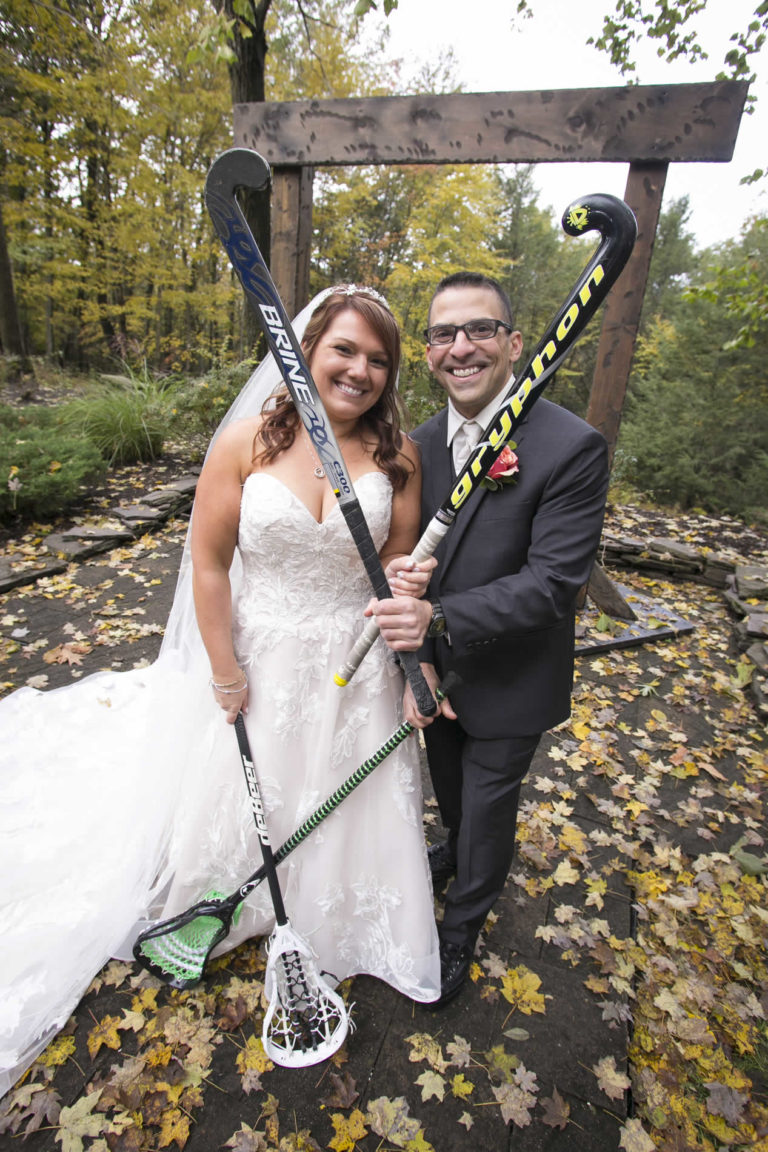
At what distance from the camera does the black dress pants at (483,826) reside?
1.91 m

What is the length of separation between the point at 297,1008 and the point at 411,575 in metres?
1.46

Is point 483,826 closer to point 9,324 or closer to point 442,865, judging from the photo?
point 442,865

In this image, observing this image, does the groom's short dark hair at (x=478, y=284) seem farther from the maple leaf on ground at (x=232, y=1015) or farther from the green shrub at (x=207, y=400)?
the green shrub at (x=207, y=400)

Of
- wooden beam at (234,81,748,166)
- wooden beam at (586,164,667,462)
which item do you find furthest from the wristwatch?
wooden beam at (234,81,748,166)

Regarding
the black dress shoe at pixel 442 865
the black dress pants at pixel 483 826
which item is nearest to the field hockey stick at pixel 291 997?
the black dress pants at pixel 483 826

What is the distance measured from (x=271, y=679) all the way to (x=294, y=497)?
0.64 metres

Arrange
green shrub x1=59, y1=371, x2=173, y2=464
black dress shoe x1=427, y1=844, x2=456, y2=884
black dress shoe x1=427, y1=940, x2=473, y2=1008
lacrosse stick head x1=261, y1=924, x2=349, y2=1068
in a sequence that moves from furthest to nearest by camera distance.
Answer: green shrub x1=59, y1=371, x2=173, y2=464 → black dress shoe x1=427, y1=844, x2=456, y2=884 → black dress shoe x1=427, y1=940, x2=473, y2=1008 → lacrosse stick head x1=261, y1=924, x2=349, y2=1068

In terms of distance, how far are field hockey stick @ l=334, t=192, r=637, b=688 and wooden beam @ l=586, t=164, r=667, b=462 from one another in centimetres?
292

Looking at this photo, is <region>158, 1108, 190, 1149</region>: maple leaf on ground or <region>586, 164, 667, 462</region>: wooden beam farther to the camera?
<region>586, 164, 667, 462</region>: wooden beam

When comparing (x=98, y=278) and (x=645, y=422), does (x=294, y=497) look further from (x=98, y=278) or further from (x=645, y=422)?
(x=98, y=278)

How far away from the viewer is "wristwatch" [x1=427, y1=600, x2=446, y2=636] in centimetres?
169

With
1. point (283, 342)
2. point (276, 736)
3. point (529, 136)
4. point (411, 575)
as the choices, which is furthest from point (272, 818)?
point (529, 136)

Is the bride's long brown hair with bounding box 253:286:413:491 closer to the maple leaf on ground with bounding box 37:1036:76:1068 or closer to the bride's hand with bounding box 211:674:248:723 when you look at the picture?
the bride's hand with bounding box 211:674:248:723

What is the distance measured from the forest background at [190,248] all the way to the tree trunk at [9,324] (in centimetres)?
4
